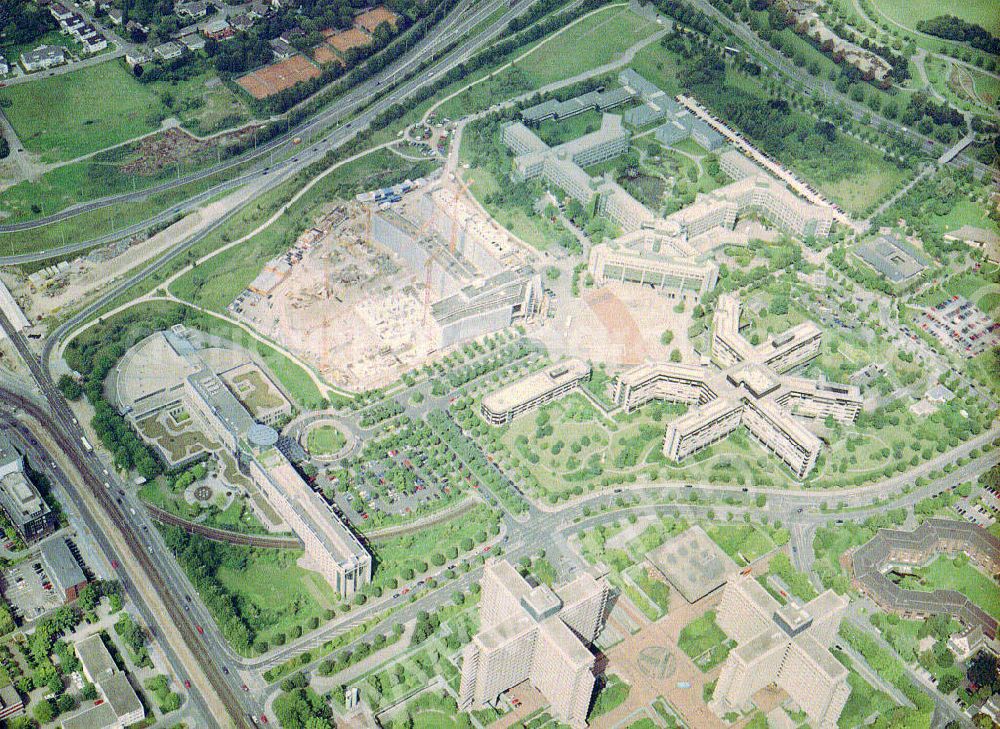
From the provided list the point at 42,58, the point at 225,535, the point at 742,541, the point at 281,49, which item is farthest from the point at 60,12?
the point at 742,541

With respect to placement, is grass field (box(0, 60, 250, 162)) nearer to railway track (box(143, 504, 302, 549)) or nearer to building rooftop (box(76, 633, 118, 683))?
railway track (box(143, 504, 302, 549))

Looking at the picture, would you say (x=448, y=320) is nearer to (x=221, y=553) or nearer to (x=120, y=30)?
(x=221, y=553)

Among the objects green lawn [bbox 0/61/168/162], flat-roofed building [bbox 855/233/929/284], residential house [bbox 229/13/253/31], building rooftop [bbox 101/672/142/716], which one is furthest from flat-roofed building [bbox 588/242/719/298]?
building rooftop [bbox 101/672/142/716]

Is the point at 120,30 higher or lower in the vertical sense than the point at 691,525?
higher

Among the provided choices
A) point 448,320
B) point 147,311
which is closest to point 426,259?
point 448,320

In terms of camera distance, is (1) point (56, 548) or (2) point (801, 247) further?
(2) point (801, 247)

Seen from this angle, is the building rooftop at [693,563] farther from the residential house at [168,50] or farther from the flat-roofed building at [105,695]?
the residential house at [168,50]

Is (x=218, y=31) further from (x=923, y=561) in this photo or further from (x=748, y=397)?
(x=923, y=561)

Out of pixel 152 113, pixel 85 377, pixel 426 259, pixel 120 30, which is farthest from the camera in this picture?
pixel 120 30
